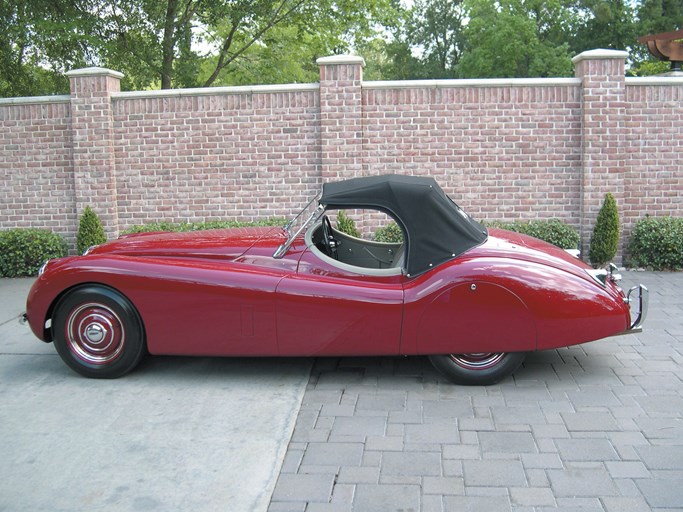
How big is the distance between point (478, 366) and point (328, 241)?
152cm

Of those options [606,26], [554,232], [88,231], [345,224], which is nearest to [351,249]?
[345,224]

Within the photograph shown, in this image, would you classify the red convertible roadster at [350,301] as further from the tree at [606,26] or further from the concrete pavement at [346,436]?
the tree at [606,26]

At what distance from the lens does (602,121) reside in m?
10.2

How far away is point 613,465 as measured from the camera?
156 inches

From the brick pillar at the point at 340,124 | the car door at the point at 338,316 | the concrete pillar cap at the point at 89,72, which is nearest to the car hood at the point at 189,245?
the car door at the point at 338,316

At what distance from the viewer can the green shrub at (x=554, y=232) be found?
996 cm

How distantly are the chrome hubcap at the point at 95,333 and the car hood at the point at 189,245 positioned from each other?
0.58 meters

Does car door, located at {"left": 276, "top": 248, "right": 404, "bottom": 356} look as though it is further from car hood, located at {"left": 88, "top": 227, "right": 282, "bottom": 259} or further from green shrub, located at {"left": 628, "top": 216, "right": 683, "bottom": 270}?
green shrub, located at {"left": 628, "top": 216, "right": 683, "bottom": 270}

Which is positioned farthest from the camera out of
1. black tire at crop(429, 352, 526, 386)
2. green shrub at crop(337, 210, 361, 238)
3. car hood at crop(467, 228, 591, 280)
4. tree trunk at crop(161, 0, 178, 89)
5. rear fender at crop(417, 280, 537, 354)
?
tree trunk at crop(161, 0, 178, 89)

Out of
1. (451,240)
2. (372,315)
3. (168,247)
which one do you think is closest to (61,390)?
(168,247)

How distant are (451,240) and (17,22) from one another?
11.7m

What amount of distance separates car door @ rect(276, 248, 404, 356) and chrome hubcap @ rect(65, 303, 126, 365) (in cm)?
122

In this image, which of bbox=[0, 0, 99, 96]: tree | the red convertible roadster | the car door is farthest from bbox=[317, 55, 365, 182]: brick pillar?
bbox=[0, 0, 99, 96]: tree

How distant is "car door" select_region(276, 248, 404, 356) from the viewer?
5.12m
